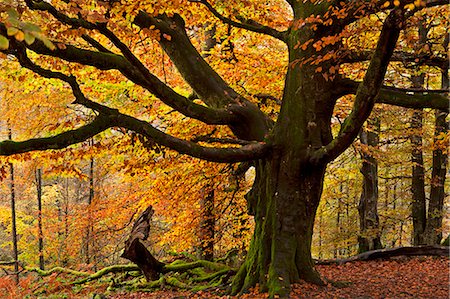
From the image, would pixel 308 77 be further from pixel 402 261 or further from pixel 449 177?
pixel 449 177

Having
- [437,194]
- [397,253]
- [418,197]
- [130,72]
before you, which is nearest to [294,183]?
[130,72]

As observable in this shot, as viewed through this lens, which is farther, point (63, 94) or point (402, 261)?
point (63, 94)

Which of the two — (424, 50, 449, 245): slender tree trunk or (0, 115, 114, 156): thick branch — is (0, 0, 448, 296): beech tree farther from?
(424, 50, 449, 245): slender tree trunk

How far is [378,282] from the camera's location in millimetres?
7754

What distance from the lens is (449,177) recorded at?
1672 centimetres

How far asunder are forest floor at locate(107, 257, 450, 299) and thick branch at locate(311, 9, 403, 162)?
2392 mm

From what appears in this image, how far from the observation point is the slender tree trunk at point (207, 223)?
36.9 ft

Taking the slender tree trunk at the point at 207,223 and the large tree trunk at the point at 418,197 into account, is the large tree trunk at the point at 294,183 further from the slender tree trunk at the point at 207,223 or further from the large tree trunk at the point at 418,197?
the large tree trunk at the point at 418,197

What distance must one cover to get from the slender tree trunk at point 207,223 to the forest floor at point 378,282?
3.07 meters

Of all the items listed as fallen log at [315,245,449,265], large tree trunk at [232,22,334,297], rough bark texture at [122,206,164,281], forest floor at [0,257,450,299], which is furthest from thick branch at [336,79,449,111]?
fallen log at [315,245,449,265]

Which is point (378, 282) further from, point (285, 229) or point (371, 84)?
point (371, 84)

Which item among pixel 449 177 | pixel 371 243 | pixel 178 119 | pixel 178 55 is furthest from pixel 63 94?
pixel 449 177

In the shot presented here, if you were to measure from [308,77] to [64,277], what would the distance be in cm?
971

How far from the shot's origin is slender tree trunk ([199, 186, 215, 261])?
11250 mm
